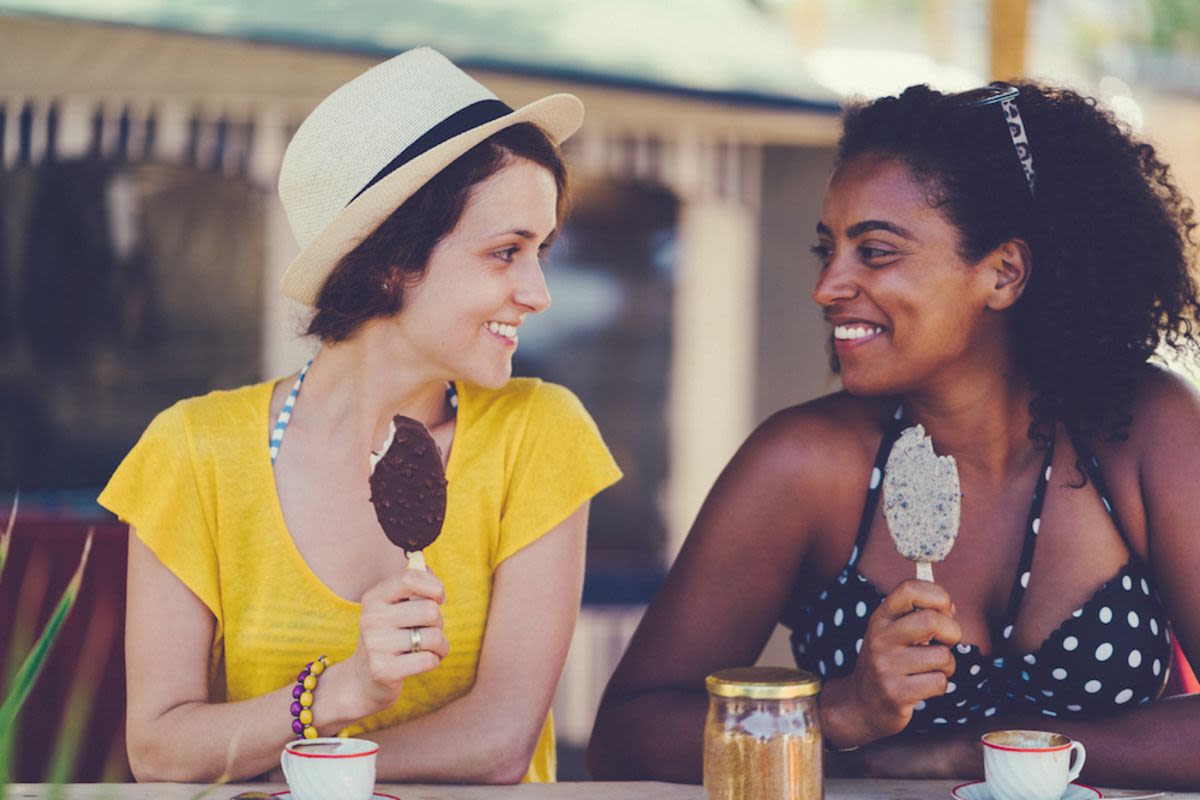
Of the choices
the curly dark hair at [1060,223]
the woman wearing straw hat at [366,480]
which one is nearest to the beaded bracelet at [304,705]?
the woman wearing straw hat at [366,480]

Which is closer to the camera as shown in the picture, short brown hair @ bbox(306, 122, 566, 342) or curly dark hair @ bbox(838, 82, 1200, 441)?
short brown hair @ bbox(306, 122, 566, 342)

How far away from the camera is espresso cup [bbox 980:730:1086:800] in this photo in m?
1.93

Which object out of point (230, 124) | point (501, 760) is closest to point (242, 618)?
point (501, 760)

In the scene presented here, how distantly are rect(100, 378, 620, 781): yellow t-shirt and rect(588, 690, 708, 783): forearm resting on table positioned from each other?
0.87ft

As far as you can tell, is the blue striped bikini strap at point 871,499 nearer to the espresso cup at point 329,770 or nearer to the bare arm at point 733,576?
the bare arm at point 733,576

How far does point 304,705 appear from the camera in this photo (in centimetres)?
223

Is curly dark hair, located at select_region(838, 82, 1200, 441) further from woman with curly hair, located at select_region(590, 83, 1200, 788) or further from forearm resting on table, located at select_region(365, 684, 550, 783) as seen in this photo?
forearm resting on table, located at select_region(365, 684, 550, 783)

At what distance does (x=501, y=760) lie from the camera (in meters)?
2.36

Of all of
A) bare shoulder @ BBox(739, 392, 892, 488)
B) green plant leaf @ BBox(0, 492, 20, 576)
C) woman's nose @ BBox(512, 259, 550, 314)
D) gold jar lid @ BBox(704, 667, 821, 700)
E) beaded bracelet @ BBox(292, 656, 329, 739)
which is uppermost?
woman's nose @ BBox(512, 259, 550, 314)

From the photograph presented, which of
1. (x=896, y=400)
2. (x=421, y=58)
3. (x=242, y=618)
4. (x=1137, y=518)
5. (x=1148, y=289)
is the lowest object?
(x=242, y=618)

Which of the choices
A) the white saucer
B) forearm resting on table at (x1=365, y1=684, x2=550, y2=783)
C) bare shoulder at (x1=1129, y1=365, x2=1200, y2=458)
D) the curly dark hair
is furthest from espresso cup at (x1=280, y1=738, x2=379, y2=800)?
bare shoulder at (x1=1129, y1=365, x2=1200, y2=458)

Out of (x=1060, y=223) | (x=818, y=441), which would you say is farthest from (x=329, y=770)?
(x=1060, y=223)

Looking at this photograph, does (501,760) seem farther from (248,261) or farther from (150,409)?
(248,261)

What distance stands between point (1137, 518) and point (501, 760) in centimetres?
120
